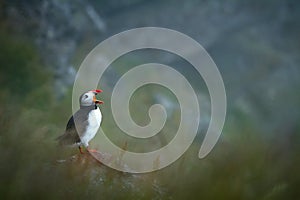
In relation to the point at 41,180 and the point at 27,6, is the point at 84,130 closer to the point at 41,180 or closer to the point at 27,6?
the point at 41,180

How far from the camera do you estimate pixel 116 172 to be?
281cm

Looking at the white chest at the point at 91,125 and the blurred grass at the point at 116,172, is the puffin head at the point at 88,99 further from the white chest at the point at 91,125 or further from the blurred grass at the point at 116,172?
the blurred grass at the point at 116,172

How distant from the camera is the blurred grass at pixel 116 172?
8.89 feet

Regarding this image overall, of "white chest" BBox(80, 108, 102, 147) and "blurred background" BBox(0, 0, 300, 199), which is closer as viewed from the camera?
"blurred background" BBox(0, 0, 300, 199)

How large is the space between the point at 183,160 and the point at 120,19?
1.80 meters

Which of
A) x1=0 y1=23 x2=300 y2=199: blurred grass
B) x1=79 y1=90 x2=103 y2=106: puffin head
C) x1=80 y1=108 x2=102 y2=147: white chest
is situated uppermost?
x1=79 y1=90 x2=103 y2=106: puffin head

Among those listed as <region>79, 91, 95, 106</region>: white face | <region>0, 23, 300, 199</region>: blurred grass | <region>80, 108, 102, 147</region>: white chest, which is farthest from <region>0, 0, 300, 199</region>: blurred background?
<region>79, 91, 95, 106</region>: white face

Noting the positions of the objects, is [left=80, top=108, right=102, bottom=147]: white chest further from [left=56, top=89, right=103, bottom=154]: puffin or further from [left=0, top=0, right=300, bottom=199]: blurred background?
[left=0, top=0, right=300, bottom=199]: blurred background

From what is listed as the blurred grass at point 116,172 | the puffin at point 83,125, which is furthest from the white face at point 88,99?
the blurred grass at point 116,172

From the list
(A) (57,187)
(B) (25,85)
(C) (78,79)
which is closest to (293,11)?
(C) (78,79)

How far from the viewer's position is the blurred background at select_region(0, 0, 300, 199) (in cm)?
277

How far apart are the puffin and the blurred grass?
57mm

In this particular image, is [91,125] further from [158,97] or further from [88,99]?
[158,97]

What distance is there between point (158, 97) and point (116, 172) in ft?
4.24
